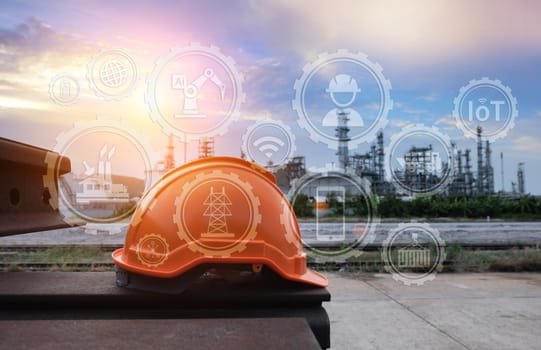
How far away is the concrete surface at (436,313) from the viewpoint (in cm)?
434

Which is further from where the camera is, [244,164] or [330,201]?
[330,201]

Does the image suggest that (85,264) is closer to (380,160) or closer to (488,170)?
(380,160)

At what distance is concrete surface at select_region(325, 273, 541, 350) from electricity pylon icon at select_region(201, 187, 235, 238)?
8.15 feet

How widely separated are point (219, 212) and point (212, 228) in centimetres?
9

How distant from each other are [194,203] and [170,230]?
0.64 ft

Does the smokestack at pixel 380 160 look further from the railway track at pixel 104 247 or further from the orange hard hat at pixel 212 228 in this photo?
the orange hard hat at pixel 212 228

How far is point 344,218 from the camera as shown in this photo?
2462 cm

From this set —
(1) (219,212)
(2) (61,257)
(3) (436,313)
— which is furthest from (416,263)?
(2) (61,257)

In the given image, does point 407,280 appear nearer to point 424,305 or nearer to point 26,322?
point 424,305

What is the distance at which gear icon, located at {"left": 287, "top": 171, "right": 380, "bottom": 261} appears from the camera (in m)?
10.1

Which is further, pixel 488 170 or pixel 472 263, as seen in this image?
pixel 488 170

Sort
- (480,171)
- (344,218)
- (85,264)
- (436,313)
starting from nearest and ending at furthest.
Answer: (436,313), (85,264), (344,218), (480,171)

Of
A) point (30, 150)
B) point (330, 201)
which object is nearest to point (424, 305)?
point (30, 150)

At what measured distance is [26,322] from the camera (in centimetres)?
172
